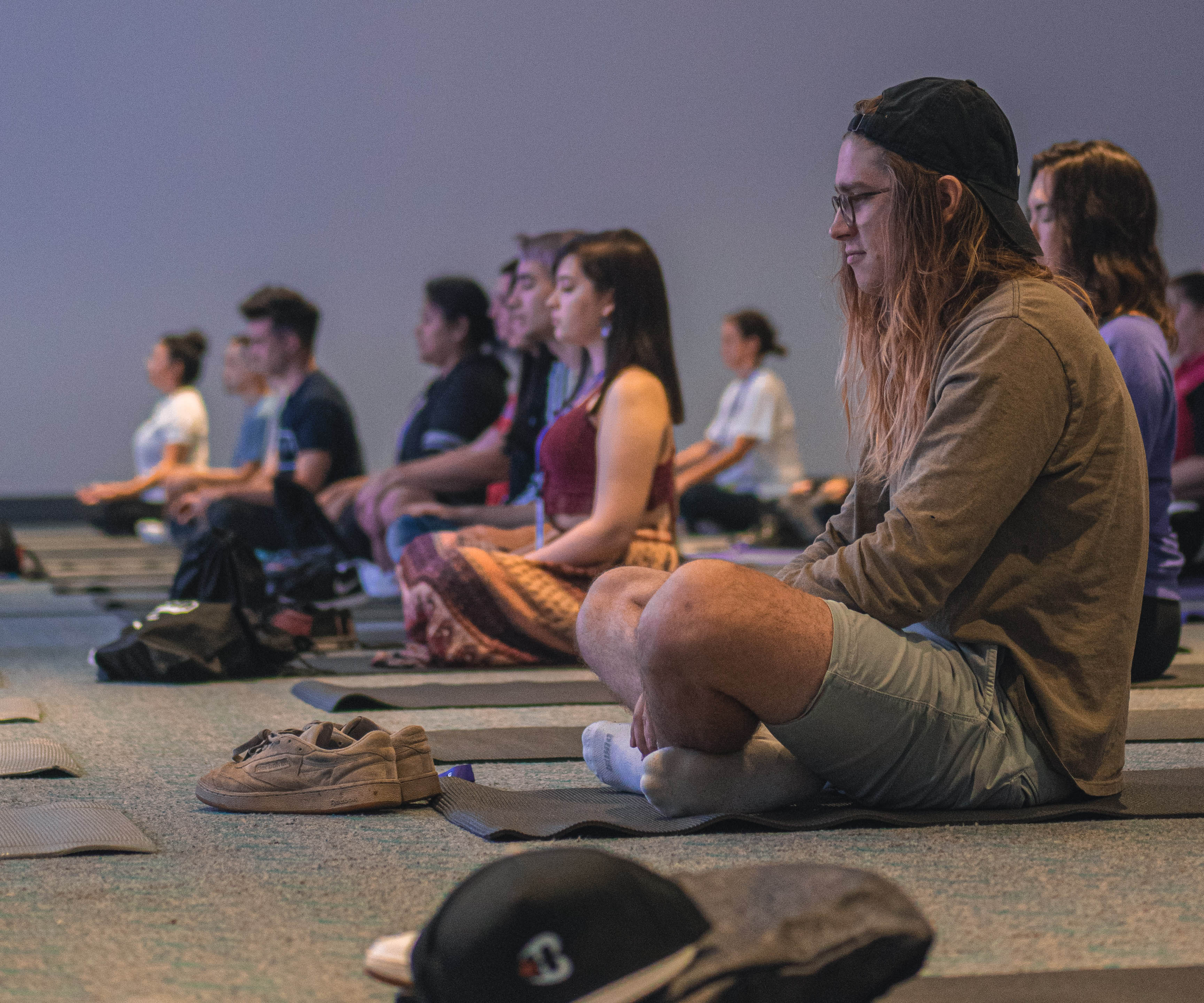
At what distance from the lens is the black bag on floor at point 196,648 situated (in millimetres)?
3029

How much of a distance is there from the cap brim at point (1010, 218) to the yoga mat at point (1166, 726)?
0.95 m

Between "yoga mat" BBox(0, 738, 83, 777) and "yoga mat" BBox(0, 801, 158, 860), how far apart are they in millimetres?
259

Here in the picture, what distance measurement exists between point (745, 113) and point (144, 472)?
4445 millimetres

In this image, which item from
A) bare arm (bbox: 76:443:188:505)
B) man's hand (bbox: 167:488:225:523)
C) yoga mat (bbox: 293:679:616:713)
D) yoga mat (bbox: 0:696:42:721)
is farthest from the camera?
bare arm (bbox: 76:443:188:505)

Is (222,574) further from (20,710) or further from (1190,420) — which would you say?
(1190,420)

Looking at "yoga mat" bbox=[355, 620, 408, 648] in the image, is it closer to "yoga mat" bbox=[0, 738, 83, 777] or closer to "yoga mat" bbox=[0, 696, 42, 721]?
"yoga mat" bbox=[0, 696, 42, 721]

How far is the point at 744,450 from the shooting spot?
718 cm

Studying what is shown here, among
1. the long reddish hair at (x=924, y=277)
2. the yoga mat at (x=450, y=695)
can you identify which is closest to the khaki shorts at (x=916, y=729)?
the long reddish hair at (x=924, y=277)

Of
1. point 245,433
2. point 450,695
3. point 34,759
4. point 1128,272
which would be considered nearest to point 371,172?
point 245,433

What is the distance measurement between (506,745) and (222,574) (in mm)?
1353

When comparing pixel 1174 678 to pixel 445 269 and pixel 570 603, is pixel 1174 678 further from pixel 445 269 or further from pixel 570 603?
pixel 445 269

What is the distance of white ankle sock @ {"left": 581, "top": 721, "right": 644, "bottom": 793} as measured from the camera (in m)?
1.81

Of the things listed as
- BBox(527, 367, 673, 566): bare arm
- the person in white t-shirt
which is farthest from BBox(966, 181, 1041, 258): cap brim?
the person in white t-shirt

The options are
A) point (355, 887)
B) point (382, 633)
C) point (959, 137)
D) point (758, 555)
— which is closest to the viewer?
point (355, 887)
